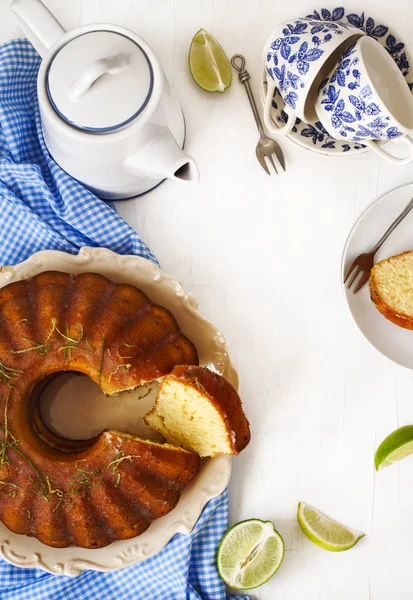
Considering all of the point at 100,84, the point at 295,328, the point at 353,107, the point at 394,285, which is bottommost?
the point at 295,328

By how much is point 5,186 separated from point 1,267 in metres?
0.24

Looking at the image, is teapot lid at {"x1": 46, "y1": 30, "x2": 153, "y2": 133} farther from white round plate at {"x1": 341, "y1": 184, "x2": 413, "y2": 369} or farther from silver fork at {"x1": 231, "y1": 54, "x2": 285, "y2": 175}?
white round plate at {"x1": 341, "y1": 184, "x2": 413, "y2": 369}

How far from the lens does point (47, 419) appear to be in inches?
66.1

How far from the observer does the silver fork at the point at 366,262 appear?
172cm

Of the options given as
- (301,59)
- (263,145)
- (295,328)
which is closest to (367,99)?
(301,59)

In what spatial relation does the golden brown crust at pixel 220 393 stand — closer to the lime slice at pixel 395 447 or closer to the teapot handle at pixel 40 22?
the lime slice at pixel 395 447

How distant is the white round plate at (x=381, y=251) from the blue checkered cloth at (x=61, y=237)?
57 cm

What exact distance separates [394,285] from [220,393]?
1.91 ft

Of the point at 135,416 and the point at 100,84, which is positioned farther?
the point at 135,416

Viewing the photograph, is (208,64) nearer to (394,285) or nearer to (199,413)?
(394,285)

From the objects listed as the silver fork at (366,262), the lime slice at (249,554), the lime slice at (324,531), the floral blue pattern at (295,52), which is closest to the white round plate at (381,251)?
the silver fork at (366,262)

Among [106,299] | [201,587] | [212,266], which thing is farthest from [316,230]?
[201,587]

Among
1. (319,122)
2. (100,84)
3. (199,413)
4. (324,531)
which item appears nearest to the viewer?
(100,84)

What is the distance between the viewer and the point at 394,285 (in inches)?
66.7
